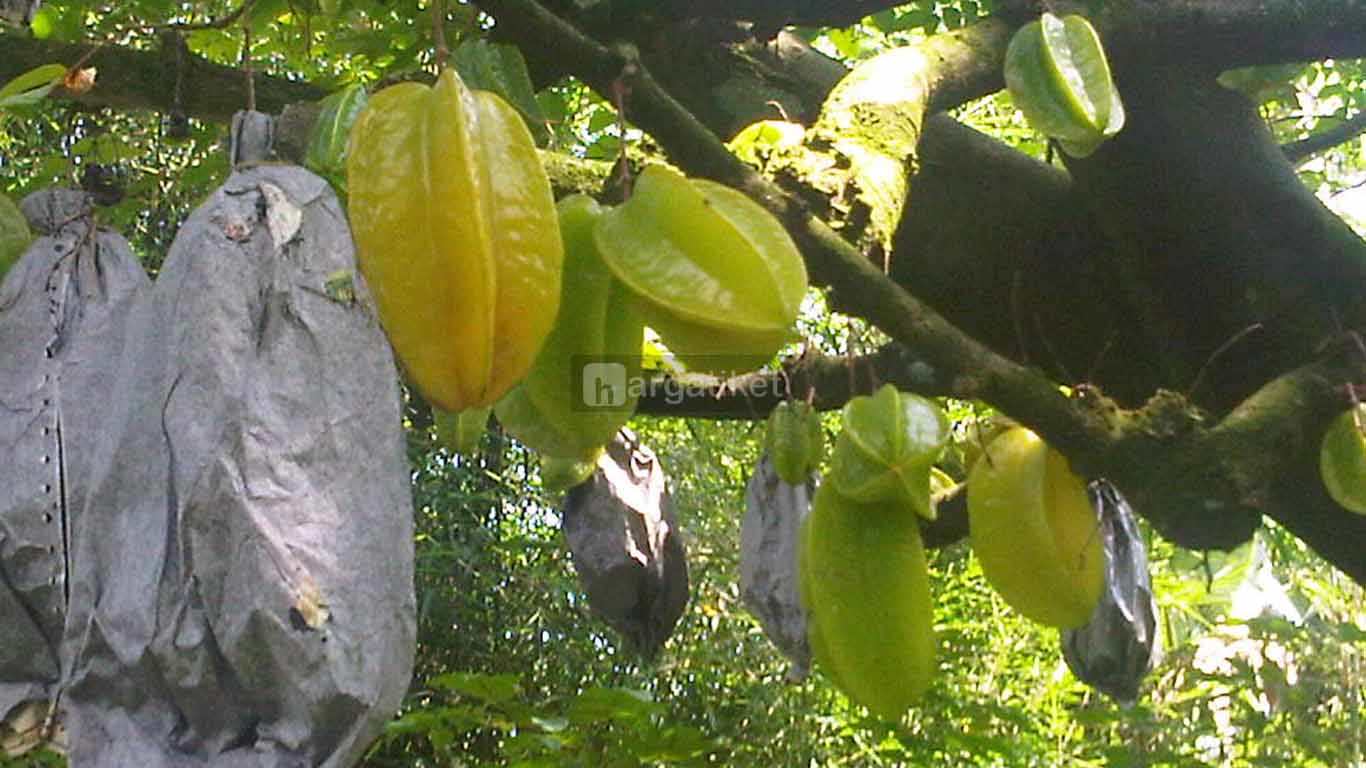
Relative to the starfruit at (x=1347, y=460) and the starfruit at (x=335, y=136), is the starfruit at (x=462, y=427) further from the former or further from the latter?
the starfruit at (x=1347, y=460)

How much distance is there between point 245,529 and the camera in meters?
1.25

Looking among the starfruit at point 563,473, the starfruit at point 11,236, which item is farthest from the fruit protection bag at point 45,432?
the starfruit at point 563,473

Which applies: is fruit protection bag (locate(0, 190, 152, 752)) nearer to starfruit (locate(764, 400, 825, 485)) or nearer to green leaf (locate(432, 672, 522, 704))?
starfruit (locate(764, 400, 825, 485))

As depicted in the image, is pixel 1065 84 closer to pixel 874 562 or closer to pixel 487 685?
pixel 874 562

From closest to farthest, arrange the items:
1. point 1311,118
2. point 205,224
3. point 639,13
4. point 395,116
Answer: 1. point 395,116
2. point 205,224
3. point 639,13
4. point 1311,118

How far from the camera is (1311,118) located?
366 cm

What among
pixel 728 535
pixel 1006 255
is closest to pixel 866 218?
pixel 1006 255

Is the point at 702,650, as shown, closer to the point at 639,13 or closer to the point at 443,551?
the point at 443,551

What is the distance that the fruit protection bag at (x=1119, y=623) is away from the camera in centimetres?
241

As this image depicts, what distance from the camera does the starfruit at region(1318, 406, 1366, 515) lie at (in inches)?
71.6

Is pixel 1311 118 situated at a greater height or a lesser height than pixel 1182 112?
lesser

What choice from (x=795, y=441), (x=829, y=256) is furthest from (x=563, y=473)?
(x=829, y=256)

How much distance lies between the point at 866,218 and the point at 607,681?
3263 mm

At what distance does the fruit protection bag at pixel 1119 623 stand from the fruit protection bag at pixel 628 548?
792mm
